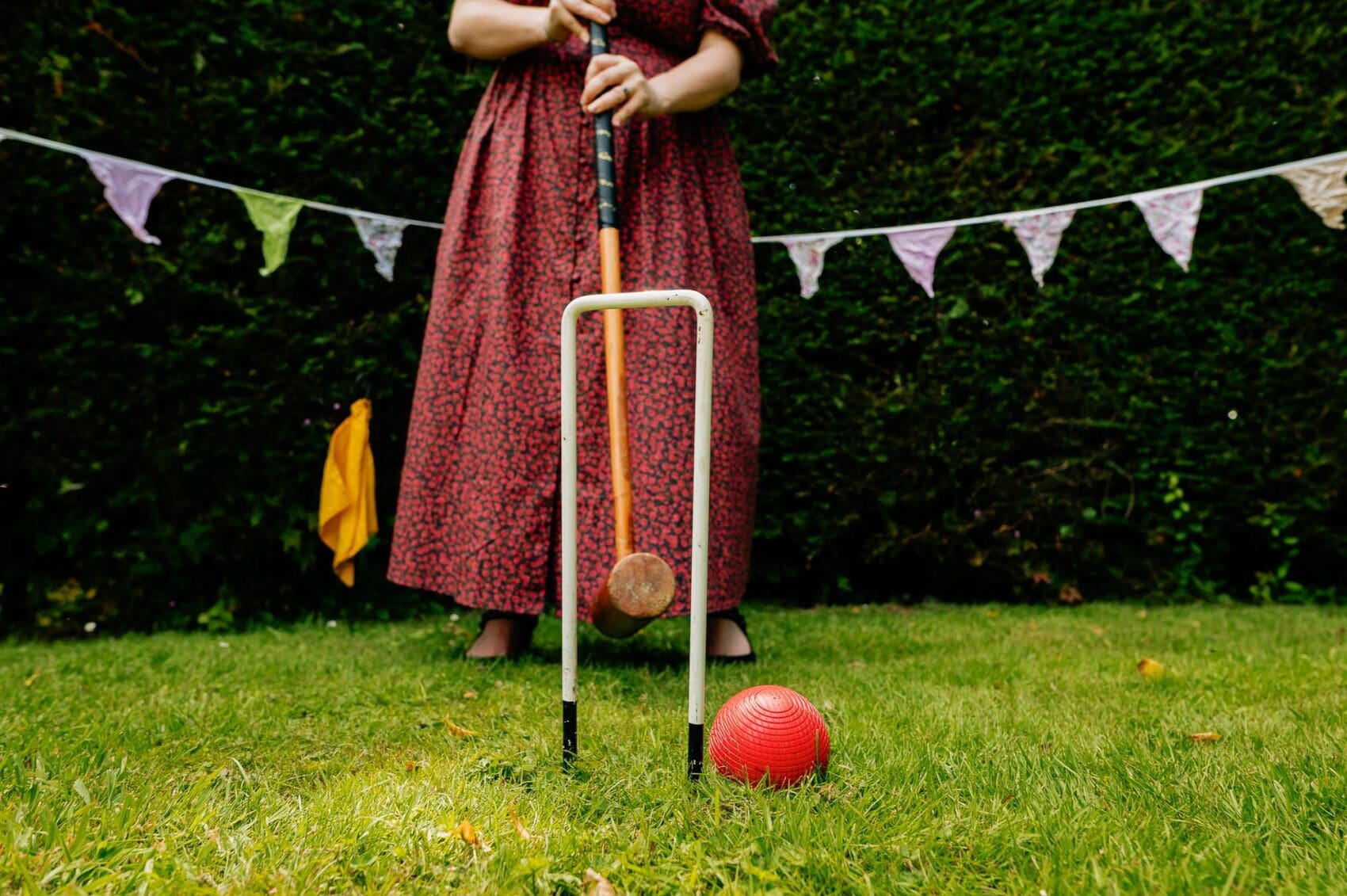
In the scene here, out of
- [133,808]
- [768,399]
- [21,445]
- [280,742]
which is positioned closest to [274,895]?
[133,808]

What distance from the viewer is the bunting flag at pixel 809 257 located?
3.47 m

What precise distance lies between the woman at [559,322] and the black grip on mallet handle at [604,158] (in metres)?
0.06

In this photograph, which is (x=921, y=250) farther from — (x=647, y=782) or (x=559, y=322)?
(x=647, y=782)

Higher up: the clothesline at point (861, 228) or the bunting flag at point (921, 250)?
the clothesline at point (861, 228)

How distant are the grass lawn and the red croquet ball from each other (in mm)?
38

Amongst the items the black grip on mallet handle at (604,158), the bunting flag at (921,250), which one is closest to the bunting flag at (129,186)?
the black grip on mallet handle at (604,158)

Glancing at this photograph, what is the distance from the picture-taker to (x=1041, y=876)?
1.05 m

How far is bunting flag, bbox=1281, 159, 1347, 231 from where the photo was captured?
3014 millimetres

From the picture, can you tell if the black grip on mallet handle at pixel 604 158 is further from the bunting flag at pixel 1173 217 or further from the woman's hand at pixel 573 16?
the bunting flag at pixel 1173 217

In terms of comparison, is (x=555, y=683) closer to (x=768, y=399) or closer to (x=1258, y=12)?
(x=768, y=399)

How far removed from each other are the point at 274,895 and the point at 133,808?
1.21 ft

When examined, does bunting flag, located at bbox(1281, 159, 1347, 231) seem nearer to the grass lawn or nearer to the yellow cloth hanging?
the grass lawn

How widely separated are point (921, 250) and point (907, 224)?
0.61 feet

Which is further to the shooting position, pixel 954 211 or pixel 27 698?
pixel 954 211
